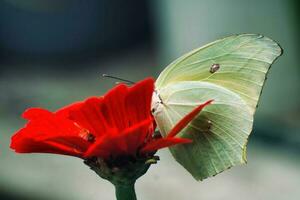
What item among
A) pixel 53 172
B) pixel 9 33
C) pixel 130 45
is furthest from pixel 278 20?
pixel 9 33

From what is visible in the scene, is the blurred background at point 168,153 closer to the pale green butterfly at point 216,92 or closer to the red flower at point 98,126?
the pale green butterfly at point 216,92

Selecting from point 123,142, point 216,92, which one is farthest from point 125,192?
point 216,92

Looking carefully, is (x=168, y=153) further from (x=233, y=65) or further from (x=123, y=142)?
(x=123, y=142)

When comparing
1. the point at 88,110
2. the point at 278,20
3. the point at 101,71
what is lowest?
the point at 101,71

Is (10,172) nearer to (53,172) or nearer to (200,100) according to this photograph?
(53,172)

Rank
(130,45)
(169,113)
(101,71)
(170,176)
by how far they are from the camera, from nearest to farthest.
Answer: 1. (169,113)
2. (170,176)
3. (101,71)
4. (130,45)

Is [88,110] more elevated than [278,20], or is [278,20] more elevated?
[88,110]

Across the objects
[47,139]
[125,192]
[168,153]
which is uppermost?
[47,139]
